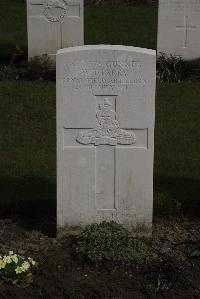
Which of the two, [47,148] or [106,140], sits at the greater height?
[106,140]

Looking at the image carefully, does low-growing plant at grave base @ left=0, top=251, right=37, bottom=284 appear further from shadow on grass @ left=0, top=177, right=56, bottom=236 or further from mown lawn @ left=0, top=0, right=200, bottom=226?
mown lawn @ left=0, top=0, right=200, bottom=226

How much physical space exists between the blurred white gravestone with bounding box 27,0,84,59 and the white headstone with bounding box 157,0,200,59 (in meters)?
1.50

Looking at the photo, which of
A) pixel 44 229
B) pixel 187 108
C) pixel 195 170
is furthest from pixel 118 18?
pixel 44 229

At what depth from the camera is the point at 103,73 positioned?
20.6ft

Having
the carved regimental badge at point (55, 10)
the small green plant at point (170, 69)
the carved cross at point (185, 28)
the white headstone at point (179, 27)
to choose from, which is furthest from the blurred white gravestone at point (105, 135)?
the carved cross at point (185, 28)

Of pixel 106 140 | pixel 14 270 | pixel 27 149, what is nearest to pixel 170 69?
pixel 27 149

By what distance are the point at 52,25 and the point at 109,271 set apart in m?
8.14

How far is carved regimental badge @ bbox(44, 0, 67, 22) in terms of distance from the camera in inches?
526

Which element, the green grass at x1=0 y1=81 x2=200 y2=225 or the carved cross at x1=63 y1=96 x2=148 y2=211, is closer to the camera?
the carved cross at x1=63 y1=96 x2=148 y2=211

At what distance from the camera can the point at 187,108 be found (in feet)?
36.8

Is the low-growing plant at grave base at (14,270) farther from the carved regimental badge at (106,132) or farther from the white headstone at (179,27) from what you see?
the white headstone at (179,27)

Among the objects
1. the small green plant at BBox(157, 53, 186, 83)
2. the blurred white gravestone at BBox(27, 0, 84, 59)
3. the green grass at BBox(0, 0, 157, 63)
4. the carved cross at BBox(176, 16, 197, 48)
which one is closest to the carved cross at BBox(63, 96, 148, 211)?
the small green plant at BBox(157, 53, 186, 83)

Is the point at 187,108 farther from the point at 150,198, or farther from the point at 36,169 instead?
the point at 150,198

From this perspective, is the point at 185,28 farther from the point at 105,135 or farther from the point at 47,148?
the point at 105,135
